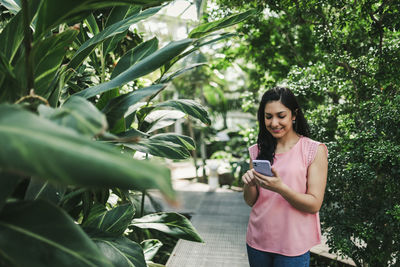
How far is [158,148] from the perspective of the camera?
0.86 metres

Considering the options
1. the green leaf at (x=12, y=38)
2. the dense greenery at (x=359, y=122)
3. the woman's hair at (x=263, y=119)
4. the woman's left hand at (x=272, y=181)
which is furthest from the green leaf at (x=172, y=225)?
the dense greenery at (x=359, y=122)

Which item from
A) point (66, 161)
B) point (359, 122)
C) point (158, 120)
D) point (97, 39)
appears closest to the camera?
point (66, 161)

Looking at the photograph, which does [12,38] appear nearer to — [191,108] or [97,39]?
[97,39]

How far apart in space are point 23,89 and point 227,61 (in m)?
2.69

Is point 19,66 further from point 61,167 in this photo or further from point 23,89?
point 61,167

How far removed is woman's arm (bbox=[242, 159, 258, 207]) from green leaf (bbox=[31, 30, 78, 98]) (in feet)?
3.13

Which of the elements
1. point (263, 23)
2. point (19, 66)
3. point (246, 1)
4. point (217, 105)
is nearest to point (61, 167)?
point (19, 66)

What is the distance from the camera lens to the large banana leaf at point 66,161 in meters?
0.32

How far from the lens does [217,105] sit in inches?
386

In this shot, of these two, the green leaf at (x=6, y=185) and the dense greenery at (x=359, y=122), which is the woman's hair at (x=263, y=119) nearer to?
the dense greenery at (x=359, y=122)

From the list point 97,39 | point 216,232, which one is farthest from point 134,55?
point 216,232

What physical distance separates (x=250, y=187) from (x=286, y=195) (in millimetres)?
214

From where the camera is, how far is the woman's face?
143 cm

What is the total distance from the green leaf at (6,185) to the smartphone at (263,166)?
3.13 feet
